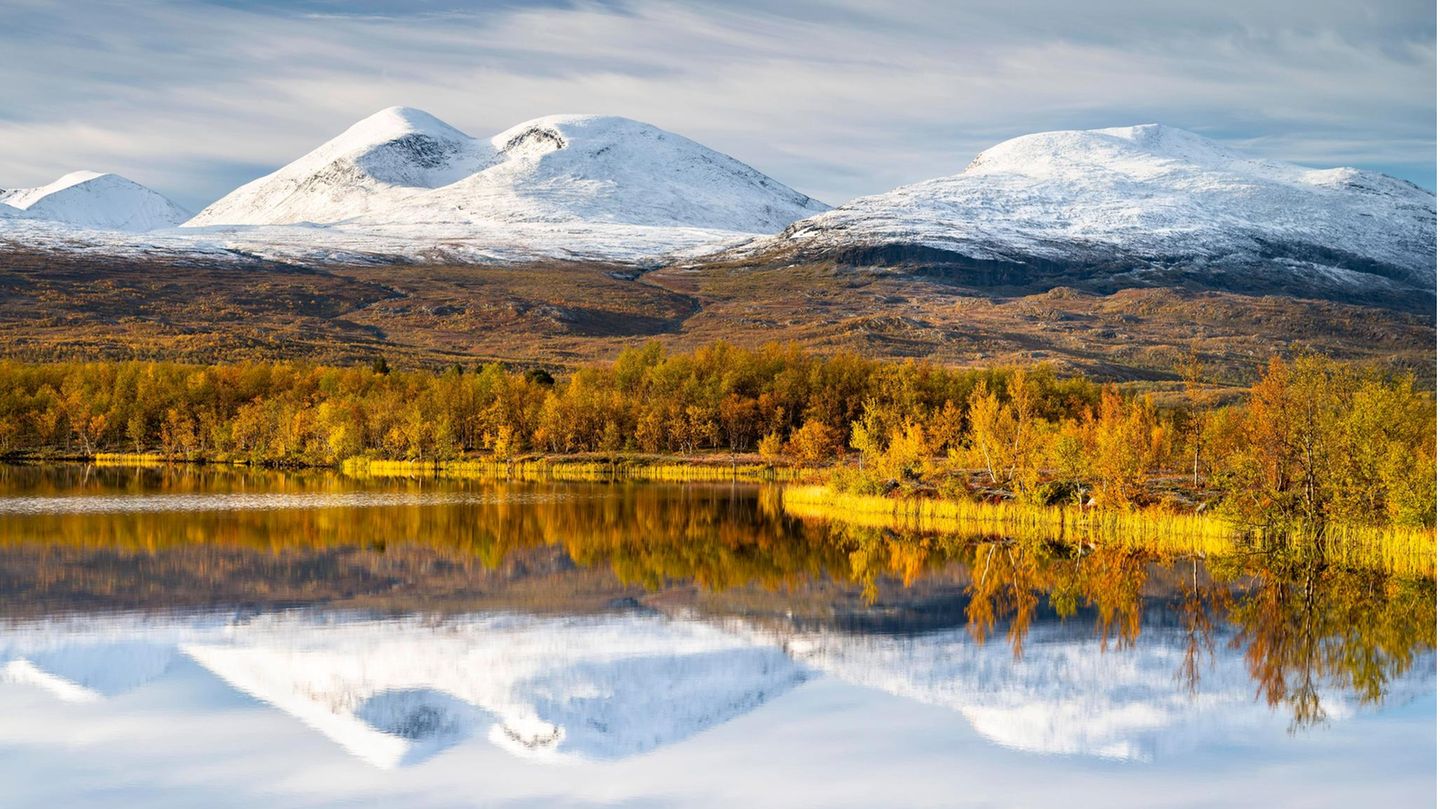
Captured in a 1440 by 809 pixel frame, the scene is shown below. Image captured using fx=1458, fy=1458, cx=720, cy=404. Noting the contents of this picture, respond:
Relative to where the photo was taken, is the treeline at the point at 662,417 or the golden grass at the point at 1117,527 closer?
the golden grass at the point at 1117,527

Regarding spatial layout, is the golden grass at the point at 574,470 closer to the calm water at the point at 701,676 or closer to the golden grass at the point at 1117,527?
the golden grass at the point at 1117,527

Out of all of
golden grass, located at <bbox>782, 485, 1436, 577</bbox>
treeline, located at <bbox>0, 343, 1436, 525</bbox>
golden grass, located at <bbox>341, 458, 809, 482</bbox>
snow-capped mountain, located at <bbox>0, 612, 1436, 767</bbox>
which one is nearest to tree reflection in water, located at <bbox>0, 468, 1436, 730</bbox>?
golden grass, located at <bbox>782, 485, 1436, 577</bbox>

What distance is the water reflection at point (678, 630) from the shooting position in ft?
55.9

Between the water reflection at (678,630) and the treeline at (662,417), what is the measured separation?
277 inches

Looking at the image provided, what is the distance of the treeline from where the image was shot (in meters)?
41.5

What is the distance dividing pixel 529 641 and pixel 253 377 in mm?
72376

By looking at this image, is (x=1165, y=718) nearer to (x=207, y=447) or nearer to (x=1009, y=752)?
(x=1009, y=752)

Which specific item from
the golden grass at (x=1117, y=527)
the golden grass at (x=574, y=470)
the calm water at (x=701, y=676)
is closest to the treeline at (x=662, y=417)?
the golden grass at (x=1117, y=527)

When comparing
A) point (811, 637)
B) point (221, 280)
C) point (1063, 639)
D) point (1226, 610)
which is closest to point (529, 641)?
point (811, 637)

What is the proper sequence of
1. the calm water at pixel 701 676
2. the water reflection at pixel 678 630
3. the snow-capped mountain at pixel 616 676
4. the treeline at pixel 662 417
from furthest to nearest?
the treeline at pixel 662 417, the water reflection at pixel 678 630, the snow-capped mountain at pixel 616 676, the calm water at pixel 701 676

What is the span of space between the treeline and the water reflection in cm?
703

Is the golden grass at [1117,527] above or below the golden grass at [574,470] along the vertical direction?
above

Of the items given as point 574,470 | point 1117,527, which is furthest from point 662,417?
point 1117,527

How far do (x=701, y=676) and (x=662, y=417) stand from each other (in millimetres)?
56295
